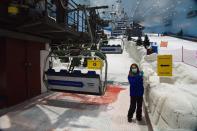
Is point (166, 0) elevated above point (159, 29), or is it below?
above

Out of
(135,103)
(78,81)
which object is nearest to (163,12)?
(78,81)

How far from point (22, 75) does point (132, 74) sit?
415cm

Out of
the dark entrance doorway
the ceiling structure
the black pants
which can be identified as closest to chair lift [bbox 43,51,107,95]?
the dark entrance doorway

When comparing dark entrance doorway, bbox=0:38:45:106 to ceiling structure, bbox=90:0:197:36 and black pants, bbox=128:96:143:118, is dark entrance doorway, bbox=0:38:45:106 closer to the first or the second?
black pants, bbox=128:96:143:118

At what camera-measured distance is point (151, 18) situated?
59688 millimetres

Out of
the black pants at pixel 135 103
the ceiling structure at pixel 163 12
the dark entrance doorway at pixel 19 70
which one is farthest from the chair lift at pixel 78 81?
the ceiling structure at pixel 163 12

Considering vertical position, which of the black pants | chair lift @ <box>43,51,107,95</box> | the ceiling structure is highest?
the ceiling structure

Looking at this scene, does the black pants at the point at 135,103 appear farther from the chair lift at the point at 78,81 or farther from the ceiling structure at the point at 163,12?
the ceiling structure at the point at 163,12

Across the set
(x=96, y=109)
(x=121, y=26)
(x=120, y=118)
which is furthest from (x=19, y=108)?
(x=121, y=26)

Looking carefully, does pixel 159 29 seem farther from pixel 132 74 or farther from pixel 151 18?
pixel 132 74

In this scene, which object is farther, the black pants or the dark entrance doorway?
the dark entrance doorway

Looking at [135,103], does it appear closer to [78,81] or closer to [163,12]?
[78,81]

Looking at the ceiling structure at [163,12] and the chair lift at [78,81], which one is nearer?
the chair lift at [78,81]

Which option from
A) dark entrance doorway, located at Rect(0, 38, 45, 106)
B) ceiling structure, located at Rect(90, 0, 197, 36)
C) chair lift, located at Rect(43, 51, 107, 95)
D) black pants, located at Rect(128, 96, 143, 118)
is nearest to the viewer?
black pants, located at Rect(128, 96, 143, 118)
